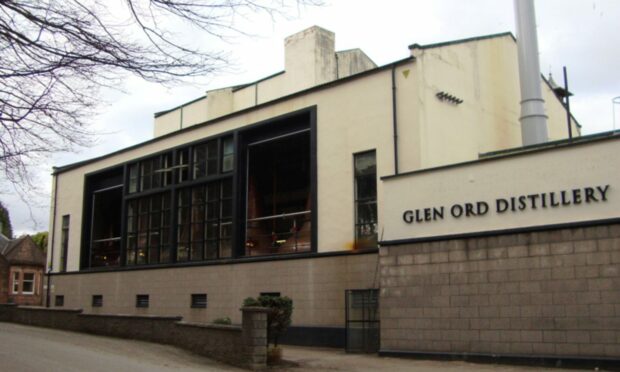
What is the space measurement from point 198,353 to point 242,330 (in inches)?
96.7

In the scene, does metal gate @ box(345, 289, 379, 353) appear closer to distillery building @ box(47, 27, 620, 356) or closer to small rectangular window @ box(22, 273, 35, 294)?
distillery building @ box(47, 27, 620, 356)

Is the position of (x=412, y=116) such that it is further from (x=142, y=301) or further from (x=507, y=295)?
(x=142, y=301)

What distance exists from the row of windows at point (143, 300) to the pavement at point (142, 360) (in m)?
6.11

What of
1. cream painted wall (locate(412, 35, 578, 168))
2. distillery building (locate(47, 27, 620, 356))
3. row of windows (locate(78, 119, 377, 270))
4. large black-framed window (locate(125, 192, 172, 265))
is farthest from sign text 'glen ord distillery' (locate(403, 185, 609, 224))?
large black-framed window (locate(125, 192, 172, 265))

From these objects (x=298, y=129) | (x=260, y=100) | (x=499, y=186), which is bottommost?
(x=499, y=186)

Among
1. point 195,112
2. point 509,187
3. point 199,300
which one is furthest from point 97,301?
point 509,187

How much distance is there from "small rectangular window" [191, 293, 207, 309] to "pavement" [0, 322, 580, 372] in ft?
19.7

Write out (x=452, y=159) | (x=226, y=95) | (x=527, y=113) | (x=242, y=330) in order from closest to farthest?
1. (x=242, y=330)
2. (x=452, y=159)
3. (x=527, y=113)
4. (x=226, y=95)

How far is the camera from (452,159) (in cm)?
2050

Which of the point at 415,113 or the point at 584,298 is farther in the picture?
the point at 415,113

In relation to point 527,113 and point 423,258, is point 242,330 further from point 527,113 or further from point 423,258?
point 527,113

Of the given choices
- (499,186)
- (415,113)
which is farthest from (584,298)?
(415,113)

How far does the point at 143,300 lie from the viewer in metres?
28.5

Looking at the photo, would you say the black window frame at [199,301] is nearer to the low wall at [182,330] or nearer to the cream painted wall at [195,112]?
the low wall at [182,330]
